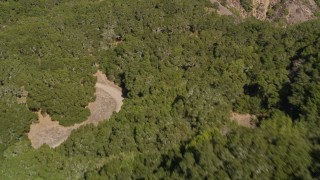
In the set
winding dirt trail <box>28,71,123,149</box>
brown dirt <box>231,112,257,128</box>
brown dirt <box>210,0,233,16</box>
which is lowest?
winding dirt trail <box>28,71,123,149</box>

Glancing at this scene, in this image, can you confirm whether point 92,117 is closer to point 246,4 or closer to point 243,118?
point 243,118

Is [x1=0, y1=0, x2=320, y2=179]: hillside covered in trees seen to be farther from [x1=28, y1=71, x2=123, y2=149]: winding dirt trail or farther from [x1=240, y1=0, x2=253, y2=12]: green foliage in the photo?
[x1=240, y1=0, x2=253, y2=12]: green foliage

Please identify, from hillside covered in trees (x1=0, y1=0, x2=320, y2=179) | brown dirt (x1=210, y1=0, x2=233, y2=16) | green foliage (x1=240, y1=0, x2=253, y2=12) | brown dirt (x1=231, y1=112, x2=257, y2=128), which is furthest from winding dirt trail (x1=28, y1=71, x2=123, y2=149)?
green foliage (x1=240, y1=0, x2=253, y2=12)

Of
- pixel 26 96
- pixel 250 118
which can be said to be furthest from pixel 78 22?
pixel 250 118

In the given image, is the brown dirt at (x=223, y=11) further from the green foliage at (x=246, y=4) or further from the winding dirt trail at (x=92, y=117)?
the winding dirt trail at (x=92, y=117)

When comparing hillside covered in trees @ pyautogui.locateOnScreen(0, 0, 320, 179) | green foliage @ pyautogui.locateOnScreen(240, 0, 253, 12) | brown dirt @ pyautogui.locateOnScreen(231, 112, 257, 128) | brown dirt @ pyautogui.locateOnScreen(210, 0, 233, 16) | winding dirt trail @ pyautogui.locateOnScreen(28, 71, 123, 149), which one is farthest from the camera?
green foliage @ pyautogui.locateOnScreen(240, 0, 253, 12)

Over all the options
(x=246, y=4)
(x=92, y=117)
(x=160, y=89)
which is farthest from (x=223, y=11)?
(x=92, y=117)
